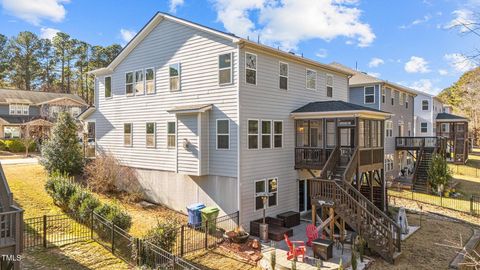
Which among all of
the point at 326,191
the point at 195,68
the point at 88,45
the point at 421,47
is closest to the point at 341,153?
the point at 326,191

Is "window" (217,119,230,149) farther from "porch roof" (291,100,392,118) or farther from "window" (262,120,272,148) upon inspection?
"porch roof" (291,100,392,118)

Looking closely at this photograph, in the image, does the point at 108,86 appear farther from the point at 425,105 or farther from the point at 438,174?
the point at 425,105

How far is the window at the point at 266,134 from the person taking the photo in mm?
15696

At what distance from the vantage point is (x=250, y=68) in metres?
15.0

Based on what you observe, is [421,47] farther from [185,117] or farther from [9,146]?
[9,146]

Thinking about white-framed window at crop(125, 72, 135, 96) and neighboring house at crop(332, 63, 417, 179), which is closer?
white-framed window at crop(125, 72, 135, 96)

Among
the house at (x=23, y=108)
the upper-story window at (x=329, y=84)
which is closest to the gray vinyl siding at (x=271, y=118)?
the upper-story window at (x=329, y=84)

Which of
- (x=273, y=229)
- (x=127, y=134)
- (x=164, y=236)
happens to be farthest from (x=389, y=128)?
(x=164, y=236)

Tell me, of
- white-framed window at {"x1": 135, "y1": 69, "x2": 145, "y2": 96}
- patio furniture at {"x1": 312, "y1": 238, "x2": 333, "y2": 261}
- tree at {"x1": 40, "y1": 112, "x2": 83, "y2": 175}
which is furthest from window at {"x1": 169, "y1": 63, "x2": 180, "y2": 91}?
patio furniture at {"x1": 312, "y1": 238, "x2": 333, "y2": 261}

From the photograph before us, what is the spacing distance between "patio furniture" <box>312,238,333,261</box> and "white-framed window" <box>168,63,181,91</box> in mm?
10251

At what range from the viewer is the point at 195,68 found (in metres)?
16.1

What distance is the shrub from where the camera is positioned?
1085 centimetres

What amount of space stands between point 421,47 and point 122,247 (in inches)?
477

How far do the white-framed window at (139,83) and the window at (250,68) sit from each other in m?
7.13
